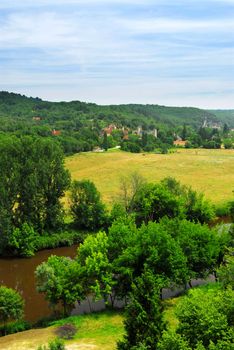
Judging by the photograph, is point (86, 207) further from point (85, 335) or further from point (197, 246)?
point (85, 335)

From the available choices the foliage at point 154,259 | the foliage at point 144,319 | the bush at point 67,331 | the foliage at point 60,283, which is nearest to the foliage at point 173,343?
the foliage at point 144,319

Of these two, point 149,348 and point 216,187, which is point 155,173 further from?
point 149,348

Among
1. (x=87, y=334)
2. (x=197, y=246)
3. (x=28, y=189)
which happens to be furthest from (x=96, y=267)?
(x=28, y=189)

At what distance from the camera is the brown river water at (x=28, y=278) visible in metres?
41.0

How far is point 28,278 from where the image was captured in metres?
49.1

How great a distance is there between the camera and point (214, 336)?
2244cm

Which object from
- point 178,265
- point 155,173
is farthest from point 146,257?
point 155,173

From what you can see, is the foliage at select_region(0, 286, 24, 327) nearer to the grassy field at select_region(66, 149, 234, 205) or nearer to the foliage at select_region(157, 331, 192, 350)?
the foliage at select_region(157, 331, 192, 350)

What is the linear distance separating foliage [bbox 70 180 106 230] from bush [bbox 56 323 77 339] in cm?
2851

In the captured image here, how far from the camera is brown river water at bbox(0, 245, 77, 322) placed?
41022 millimetres

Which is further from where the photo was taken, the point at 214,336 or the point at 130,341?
the point at 130,341


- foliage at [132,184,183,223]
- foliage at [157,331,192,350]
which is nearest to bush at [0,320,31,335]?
foliage at [157,331,192,350]

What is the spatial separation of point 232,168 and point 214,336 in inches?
3794

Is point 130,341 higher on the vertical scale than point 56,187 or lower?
lower
